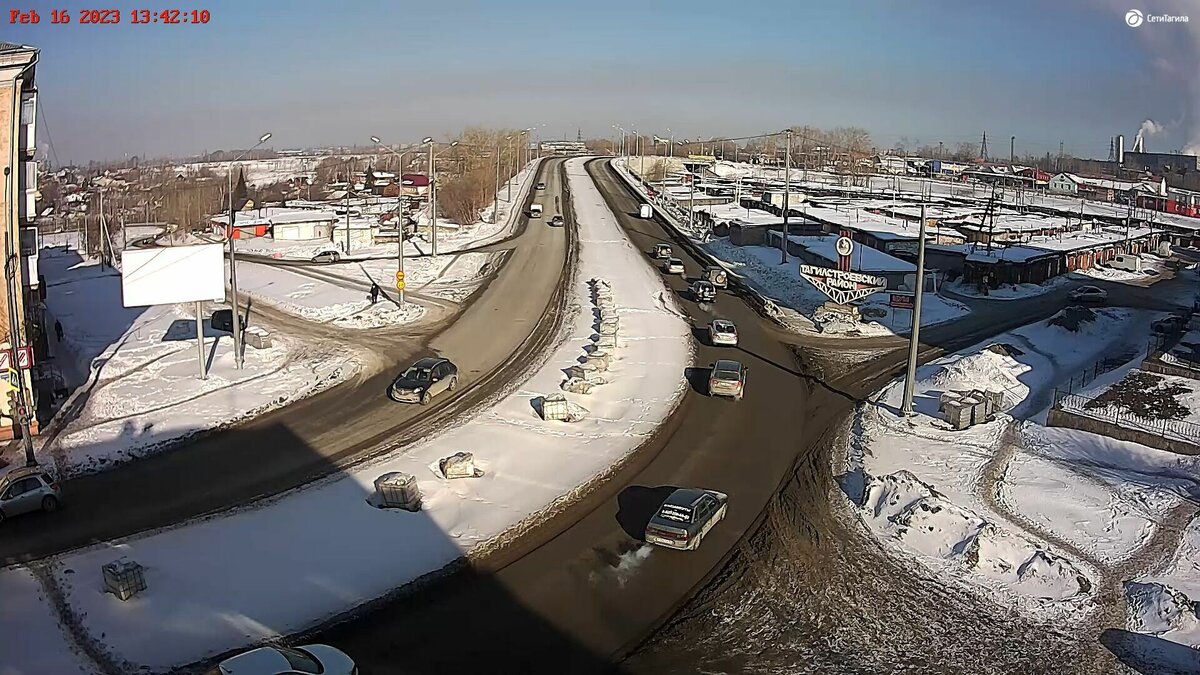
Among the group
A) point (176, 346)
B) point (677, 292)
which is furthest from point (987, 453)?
point (176, 346)

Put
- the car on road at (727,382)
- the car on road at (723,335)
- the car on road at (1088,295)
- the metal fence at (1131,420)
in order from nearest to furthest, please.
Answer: the metal fence at (1131,420) → the car on road at (727,382) → the car on road at (723,335) → the car on road at (1088,295)

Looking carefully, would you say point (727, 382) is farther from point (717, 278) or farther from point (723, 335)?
point (717, 278)

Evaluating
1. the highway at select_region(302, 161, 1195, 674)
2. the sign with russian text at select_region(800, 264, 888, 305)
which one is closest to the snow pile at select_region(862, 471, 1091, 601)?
the highway at select_region(302, 161, 1195, 674)

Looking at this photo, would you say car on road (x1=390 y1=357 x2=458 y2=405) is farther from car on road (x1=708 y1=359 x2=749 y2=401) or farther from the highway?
car on road (x1=708 y1=359 x2=749 y2=401)

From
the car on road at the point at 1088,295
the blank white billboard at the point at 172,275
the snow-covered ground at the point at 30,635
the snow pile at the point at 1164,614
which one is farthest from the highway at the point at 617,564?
the car on road at the point at 1088,295

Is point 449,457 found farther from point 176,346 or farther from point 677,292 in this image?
point 677,292

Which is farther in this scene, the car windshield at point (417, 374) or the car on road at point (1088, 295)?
the car on road at point (1088, 295)

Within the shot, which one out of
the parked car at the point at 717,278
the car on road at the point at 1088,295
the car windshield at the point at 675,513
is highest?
the parked car at the point at 717,278

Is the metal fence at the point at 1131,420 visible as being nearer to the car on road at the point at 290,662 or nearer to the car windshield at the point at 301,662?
the car on road at the point at 290,662
